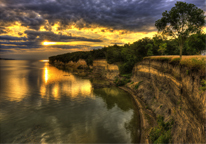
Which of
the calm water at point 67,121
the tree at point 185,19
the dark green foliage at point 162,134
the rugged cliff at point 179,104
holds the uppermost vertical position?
the tree at point 185,19

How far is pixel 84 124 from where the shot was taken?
2044 cm

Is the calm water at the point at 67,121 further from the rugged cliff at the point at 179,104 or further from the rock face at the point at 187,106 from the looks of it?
the rock face at the point at 187,106

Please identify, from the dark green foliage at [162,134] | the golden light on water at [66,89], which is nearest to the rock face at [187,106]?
the dark green foliage at [162,134]

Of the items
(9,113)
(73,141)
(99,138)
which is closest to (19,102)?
(9,113)

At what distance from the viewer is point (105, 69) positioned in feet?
255

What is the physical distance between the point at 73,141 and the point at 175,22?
25887 millimetres

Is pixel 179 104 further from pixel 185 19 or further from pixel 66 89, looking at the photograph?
pixel 66 89

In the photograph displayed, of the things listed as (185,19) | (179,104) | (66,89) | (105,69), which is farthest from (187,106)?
(105,69)

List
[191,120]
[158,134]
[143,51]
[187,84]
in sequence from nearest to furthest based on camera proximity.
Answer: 1. [191,120]
2. [187,84]
3. [158,134]
4. [143,51]

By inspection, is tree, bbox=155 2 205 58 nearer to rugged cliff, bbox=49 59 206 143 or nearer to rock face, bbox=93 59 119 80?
rugged cliff, bbox=49 59 206 143

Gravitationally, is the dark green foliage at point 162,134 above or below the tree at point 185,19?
below

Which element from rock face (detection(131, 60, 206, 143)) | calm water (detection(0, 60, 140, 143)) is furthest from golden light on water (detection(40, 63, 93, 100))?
rock face (detection(131, 60, 206, 143))

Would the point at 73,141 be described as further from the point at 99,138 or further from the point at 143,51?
the point at 143,51

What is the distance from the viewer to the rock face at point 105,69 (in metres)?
65.0
